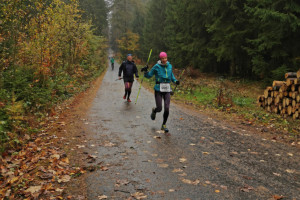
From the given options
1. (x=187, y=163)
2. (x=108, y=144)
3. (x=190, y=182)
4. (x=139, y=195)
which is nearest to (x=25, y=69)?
(x=108, y=144)

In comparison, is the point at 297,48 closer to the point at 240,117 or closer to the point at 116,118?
the point at 240,117

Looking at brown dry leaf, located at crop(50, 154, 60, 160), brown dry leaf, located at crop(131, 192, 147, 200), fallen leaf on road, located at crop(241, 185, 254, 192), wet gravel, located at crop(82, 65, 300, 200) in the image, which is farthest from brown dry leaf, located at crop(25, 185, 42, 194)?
fallen leaf on road, located at crop(241, 185, 254, 192)

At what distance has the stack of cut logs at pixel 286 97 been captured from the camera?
8.81 meters

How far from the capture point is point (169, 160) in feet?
16.7

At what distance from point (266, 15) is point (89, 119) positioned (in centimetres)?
1030

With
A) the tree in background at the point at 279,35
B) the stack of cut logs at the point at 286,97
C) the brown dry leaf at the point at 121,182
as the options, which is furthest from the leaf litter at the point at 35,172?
the tree in background at the point at 279,35

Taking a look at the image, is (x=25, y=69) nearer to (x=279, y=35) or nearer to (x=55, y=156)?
(x=55, y=156)

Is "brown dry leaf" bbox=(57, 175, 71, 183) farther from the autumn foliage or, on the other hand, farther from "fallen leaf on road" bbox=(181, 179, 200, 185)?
the autumn foliage

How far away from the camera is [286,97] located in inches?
373

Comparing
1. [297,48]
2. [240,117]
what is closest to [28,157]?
[240,117]

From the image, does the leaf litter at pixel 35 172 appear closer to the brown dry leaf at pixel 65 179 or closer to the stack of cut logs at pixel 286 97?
the brown dry leaf at pixel 65 179

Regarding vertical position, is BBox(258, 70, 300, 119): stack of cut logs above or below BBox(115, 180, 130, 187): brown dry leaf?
above

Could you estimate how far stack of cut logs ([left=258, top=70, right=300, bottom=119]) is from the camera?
8.81 metres

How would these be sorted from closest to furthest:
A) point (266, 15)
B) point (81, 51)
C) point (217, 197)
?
point (217, 197), point (266, 15), point (81, 51)
